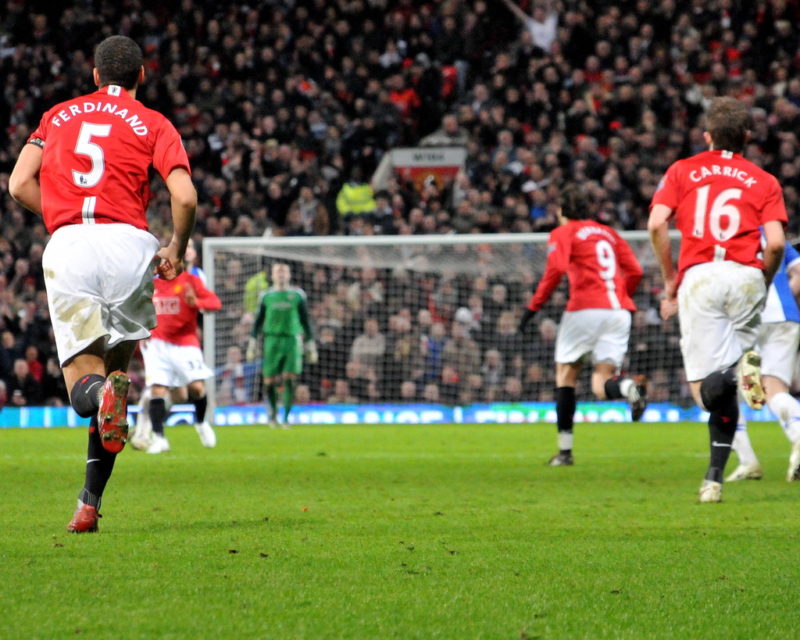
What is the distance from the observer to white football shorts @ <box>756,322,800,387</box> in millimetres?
8898

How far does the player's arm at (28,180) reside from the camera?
5578 millimetres

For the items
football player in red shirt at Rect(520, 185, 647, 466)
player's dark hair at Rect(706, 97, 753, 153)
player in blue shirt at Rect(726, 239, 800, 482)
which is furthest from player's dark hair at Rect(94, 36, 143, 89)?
football player in red shirt at Rect(520, 185, 647, 466)

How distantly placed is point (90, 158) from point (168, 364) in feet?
21.5

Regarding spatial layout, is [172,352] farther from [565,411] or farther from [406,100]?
[406,100]

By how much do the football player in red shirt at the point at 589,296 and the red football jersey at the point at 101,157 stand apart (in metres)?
5.43

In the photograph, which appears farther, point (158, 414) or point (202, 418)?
point (202, 418)

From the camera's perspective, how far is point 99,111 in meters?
5.64

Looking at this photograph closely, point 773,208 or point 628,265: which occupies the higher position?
point 773,208

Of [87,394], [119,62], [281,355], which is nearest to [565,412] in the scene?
[119,62]

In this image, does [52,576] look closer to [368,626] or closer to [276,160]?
[368,626]

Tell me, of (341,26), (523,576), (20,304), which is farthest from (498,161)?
(523,576)

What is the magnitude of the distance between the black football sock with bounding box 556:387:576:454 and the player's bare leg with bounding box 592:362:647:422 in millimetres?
308

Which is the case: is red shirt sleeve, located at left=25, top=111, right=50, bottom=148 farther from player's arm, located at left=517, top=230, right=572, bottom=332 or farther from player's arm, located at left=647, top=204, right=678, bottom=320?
player's arm, located at left=517, top=230, right=572, bottom=332

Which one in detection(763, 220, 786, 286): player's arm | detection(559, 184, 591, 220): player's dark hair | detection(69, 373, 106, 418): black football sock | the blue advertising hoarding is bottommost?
the blue advertising hoarding
